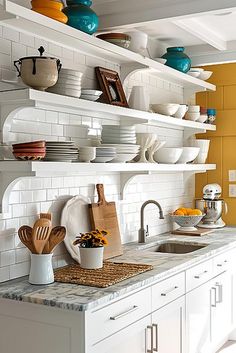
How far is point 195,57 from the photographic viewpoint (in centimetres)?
484

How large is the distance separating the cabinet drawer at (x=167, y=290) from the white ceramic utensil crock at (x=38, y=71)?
1273 millimetres

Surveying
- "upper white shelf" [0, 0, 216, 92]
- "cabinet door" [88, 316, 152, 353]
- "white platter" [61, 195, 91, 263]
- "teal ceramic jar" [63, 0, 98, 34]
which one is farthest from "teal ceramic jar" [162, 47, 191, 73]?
"cabinet door" [88, 316, 152, 353]

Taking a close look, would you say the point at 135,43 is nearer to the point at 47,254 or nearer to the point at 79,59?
the point at 79,59

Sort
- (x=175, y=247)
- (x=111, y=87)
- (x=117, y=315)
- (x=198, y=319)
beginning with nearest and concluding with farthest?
(x=117, y=315)
(x=111, y=87)
(x=198, y=319)
(x=175, y=247)

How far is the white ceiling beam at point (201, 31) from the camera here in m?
4.02

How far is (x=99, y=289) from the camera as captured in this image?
2.66 metres

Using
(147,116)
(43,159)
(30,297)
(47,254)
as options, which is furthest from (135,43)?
(30,297)

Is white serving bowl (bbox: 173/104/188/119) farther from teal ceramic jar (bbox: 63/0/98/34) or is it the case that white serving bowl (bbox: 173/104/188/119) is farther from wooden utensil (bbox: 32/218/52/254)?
wooden utensil (bbox: 32/218/52/254)

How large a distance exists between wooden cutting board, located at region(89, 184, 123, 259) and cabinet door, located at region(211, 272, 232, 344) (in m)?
0.85

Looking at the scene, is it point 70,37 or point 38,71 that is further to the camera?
point 70,37

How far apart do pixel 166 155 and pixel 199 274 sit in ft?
3.26

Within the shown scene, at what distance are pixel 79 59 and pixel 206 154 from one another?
1.97 m

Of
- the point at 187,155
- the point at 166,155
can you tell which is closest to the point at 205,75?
the point at 187,155

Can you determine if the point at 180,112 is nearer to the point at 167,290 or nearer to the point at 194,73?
the point at 194,73
